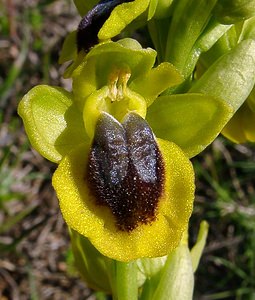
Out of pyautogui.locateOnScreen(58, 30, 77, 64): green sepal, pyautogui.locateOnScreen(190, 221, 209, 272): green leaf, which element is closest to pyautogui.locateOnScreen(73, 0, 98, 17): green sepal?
pyautogui.locateOnScreen(58, 30, 77, 64): green sepal

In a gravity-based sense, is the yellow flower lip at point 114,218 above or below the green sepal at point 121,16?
below

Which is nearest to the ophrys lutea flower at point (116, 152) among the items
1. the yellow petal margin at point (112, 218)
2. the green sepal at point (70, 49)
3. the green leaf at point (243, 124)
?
the yellow petal margin at point (112, 218)

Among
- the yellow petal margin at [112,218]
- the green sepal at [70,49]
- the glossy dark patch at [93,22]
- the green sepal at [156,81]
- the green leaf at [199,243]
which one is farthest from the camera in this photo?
the green leaf at [199,243]

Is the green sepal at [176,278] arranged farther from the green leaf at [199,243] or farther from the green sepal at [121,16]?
the green sepal at [121,16]

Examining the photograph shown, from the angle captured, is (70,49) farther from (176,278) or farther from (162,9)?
(176,278)

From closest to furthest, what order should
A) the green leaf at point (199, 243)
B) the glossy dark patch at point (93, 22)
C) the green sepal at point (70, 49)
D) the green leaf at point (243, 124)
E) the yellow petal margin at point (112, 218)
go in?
1. the yellow petal margin at point (112, 218)
2. the glossy dark patch at point (93, 22)
3. the green sepal at point (70, 49)
4. the green leaf at point (243, 124)
5. the green leaf at point (199, 243)

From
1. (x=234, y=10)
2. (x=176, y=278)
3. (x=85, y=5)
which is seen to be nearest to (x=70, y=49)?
(x=85, y=5)
